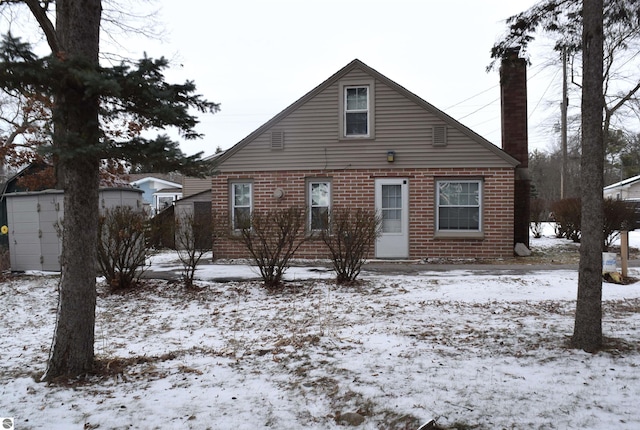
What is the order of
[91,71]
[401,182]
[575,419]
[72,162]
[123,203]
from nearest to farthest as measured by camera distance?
[575,419] < [91,71] < [72,162] < [123,203] < [401,182]

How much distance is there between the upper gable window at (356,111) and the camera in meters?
12.1

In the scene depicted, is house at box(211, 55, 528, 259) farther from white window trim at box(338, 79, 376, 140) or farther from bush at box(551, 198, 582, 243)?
bush at box(551, 198, 582, 243)

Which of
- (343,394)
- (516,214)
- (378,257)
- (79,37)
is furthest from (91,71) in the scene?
(516,214)

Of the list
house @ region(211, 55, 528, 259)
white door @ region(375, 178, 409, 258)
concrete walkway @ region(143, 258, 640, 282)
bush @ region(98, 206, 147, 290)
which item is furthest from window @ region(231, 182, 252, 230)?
bush @ region(98, 206, 147, 290)

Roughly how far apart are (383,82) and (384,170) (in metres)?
2.29

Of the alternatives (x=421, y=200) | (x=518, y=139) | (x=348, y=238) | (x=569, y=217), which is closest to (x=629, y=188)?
(x=569, y=217)

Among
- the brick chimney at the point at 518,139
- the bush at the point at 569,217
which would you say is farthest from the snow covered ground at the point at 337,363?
the bush at the point at 569,217

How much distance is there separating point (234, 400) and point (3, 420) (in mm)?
1641

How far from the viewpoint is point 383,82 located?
11961mm

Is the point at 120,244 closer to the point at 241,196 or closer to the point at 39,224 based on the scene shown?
the point at 39,224

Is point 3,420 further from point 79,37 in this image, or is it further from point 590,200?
point 590,200

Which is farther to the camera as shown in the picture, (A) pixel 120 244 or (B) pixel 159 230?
(B) pixel 159 230

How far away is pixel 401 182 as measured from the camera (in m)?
11.9

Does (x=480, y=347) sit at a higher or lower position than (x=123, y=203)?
lower
